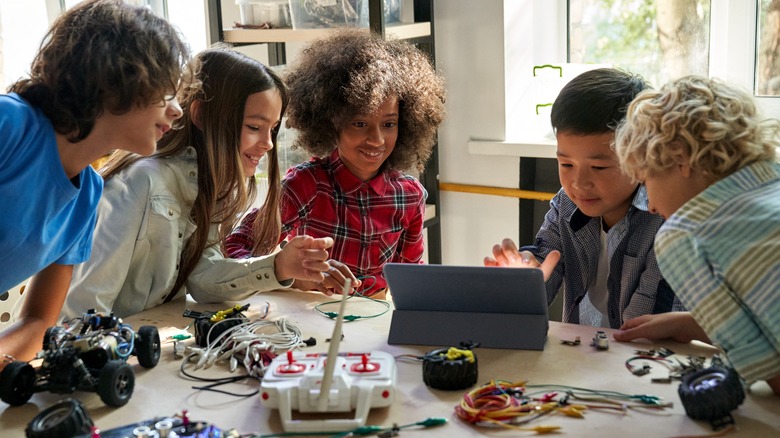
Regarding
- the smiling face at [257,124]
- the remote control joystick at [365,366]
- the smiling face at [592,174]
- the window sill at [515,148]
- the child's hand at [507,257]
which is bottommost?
the remote control joystick at [365,366]

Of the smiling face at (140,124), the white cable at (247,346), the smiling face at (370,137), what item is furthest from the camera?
the smiling face at (370,137)

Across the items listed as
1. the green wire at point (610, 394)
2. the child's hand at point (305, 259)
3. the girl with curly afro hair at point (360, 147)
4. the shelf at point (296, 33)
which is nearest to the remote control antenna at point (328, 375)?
the green wire at point (610, 394)

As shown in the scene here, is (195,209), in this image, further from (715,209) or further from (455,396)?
(715,209)

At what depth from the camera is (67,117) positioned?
4.35ft

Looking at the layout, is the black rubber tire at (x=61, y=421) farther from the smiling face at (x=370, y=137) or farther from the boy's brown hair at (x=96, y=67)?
the smiling face at (x=370, y=137)

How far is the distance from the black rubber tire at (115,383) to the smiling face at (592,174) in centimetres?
89

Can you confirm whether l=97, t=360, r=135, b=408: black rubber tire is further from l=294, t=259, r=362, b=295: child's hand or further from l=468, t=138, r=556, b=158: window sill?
l=468, t=138, r=556, b=158: window sill

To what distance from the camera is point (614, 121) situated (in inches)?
62.4

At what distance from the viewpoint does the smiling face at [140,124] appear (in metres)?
1.37

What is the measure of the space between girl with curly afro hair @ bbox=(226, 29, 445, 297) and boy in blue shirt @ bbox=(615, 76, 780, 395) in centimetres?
89

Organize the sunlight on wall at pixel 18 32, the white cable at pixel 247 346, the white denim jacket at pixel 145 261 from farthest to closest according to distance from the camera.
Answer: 1. the sunlight on wall at pixel 18 32
2. the white denim jacket at pixel 145 261
3. the white cable at pixel 247 346

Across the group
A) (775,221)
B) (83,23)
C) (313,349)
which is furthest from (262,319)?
(775,221)

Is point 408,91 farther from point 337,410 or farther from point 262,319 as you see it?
point 337,410

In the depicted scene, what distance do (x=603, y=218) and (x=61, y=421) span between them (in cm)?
110
